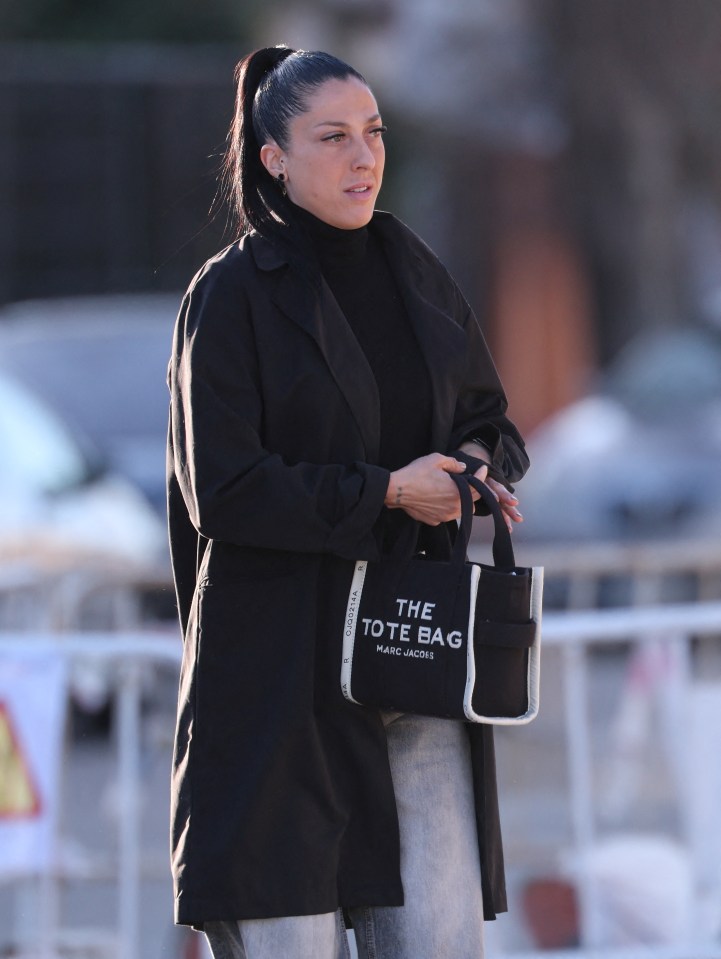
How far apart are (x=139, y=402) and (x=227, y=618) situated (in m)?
7.63

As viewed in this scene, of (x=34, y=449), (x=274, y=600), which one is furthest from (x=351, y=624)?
(x=34, y=449)

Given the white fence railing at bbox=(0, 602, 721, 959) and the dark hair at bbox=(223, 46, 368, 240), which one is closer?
the dark hair at bbox=(223, 46, 368, 240)

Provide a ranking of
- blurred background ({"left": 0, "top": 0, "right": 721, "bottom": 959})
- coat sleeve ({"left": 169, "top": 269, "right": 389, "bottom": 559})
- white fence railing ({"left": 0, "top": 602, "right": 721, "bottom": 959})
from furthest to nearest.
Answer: blurred background ({"left": 0, "top": 0, "right": 721, "bottom": 959}) → white fence railing ({"left": 0, "top": 602, "right": 721, "bottom": 959}) → coat sleeve ({"left": 169, "top": 269, "right": 389, "bottom": 559})

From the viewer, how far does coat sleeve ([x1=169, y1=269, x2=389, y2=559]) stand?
112 inches

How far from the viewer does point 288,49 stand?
3.12m

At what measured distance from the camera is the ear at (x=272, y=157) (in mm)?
3045

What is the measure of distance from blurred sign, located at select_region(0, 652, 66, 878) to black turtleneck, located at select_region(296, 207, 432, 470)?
6.60ft

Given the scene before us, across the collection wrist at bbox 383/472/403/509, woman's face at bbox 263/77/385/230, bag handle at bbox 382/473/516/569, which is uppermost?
woman's face at bbox 263/77/385/230

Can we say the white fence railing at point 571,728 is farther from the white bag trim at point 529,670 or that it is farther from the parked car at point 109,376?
the parked car at point 109,376

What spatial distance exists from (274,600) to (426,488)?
297 millimetres

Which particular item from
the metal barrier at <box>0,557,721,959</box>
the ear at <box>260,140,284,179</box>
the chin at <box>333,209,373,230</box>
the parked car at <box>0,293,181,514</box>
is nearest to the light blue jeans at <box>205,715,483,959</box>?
the chin at <box>333,209,373,230</box>

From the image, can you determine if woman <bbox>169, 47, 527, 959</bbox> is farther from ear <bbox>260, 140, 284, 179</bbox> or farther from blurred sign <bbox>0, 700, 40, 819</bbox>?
blurred sign <bbox>0, 700, 40, 819</bbox>

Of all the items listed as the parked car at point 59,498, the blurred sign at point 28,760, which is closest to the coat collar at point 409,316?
the blurred sign at point 28,760

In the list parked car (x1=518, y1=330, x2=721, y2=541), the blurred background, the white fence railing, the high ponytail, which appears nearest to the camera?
the high ponytail
